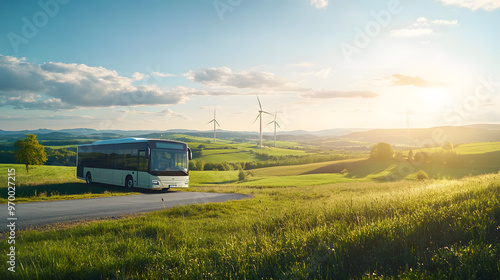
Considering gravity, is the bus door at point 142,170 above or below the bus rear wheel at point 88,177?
above

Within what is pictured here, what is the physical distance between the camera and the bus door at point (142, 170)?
2519cm

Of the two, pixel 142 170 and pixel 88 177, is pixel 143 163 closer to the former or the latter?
pixel 142 170

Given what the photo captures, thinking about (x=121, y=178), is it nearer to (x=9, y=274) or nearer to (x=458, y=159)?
(x=9, y=274)

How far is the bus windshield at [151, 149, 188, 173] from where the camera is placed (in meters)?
25.4

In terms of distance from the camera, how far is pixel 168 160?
1036 inches

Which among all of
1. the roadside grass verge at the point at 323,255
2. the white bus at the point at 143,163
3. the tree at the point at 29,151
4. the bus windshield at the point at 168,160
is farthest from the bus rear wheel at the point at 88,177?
the tree at the point at 29,151

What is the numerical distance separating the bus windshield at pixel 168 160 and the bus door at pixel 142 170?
0.62 meters

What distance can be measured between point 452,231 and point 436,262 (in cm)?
165

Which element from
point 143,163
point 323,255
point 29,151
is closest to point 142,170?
point 143,163

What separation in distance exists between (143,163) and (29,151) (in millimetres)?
44457

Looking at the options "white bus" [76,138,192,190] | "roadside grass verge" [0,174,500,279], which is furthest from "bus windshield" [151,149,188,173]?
"roadside grass verge" [0,174,500,279]

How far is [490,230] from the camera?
5.78 meters

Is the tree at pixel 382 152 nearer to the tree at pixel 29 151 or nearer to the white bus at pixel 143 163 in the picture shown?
the white bus at pixel 143 163

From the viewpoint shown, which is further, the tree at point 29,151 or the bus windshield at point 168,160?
the tree at point 29,151
